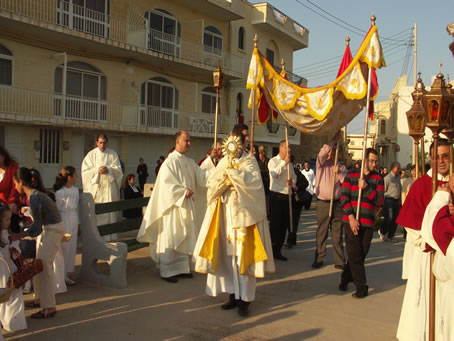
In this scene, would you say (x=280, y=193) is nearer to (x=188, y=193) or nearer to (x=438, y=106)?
(x=188, y=193)

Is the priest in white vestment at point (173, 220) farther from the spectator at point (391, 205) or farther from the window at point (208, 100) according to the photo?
the window at point (208, 100)

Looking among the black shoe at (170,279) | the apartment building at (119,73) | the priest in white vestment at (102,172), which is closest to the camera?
the black shoe at (170,279)

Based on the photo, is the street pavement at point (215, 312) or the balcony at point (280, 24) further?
the balcony at point (280, 24)

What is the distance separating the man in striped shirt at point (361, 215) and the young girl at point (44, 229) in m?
3.49

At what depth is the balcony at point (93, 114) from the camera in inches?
651

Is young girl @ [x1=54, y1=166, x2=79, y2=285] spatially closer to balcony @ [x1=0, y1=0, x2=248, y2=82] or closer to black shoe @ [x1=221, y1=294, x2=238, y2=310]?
black shoe @ [x1=221, y1=294, x2=238, y2=310]

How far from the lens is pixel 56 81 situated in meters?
18.2

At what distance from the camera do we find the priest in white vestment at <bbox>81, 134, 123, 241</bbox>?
29.1 feet

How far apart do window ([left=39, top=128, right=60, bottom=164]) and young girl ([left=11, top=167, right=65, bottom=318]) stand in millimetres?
13732

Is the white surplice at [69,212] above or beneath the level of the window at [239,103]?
beneath

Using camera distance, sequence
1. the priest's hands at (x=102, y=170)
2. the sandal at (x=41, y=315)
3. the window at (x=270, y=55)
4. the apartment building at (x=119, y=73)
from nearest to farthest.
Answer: the sandal at (x=41, y=315), the priest's hands at (x=102, y=170), the apartment building at (x=119, y=73), the window at (x=270, y=55)

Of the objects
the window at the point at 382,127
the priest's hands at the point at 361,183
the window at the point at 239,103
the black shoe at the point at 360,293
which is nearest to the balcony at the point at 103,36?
the window at the point at 239,103

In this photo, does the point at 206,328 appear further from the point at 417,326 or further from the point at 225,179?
the point at 417,326

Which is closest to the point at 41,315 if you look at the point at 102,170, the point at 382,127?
the point at 102,170
